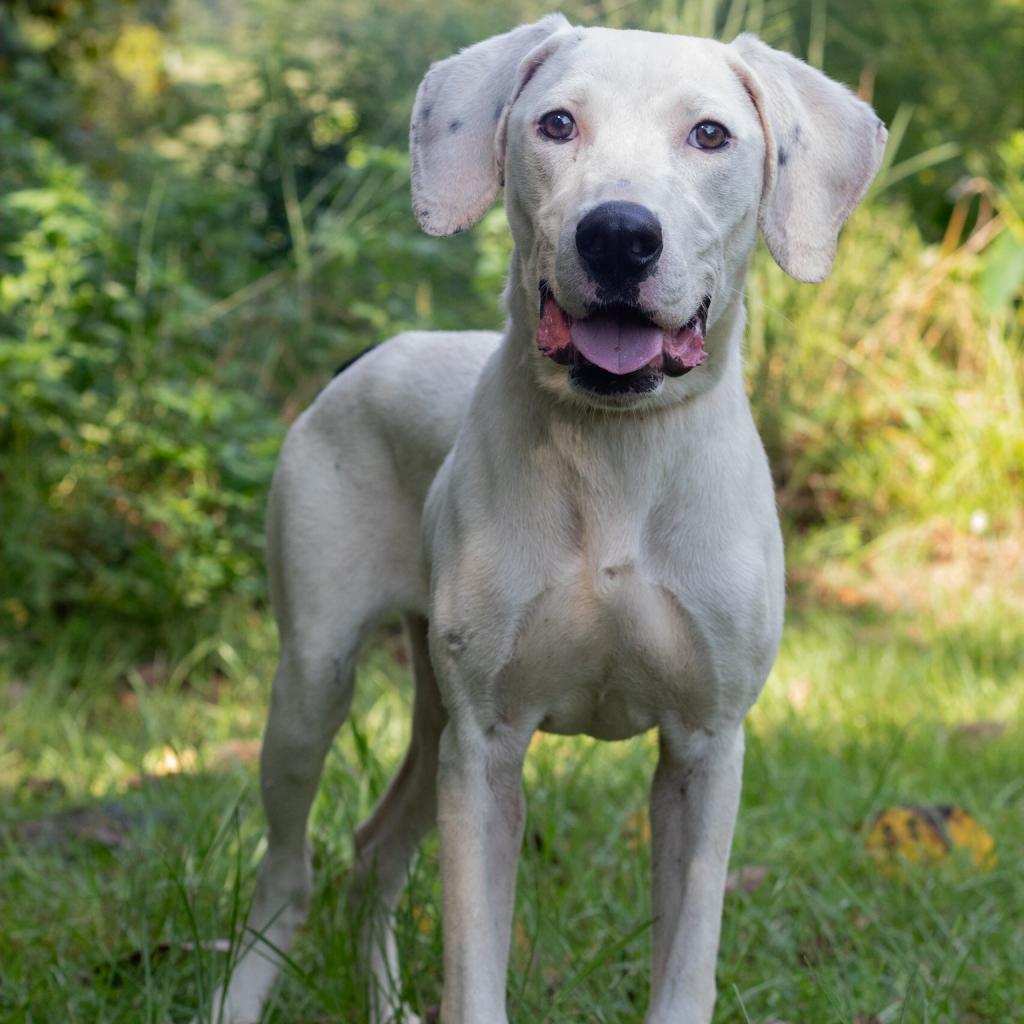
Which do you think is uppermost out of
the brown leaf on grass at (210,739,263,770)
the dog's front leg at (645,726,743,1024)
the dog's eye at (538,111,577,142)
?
the dog's eye at (538,111,577,142)

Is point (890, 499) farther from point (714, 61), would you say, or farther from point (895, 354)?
point (714, 61)

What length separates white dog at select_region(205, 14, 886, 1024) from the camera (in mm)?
2561

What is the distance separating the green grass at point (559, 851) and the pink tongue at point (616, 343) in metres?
1.08

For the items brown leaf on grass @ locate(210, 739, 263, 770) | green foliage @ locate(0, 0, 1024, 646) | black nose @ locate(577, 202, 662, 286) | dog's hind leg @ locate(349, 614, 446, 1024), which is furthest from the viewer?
green foliage @ locate(0, 0, 1024, 646)

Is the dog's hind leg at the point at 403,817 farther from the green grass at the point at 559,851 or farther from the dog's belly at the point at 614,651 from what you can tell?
the dog's belly at the point at 614,651

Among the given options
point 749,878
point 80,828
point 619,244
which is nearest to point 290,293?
point 80,828

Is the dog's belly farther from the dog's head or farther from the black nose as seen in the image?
the black nose

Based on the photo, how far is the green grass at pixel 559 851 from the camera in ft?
10.6

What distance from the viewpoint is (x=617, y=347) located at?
2.50 metres

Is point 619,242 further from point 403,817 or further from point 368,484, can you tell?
point 403,817

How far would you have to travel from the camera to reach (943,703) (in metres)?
5.46

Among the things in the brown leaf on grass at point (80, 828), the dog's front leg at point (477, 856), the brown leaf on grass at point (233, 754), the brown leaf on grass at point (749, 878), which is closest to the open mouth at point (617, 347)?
the dog's front leg at point (477, 856)

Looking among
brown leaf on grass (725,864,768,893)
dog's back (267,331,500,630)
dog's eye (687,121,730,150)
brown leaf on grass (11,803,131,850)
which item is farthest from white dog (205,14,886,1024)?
brown leaf on grass (11,803,131,850)

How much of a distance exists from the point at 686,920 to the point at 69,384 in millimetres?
4306
